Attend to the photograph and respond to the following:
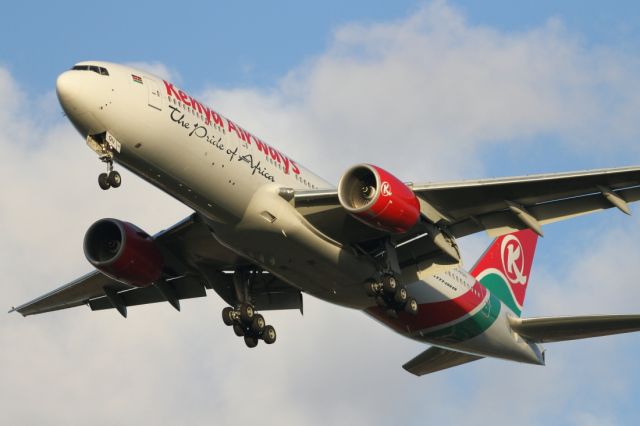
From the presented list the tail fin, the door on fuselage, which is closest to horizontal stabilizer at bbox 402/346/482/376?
the tail fin

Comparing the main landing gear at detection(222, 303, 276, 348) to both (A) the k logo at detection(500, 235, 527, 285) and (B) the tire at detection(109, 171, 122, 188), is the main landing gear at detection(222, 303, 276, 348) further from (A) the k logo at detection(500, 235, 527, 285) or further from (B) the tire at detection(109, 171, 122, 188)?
(A) the k logo at detection(500, 235, 527, 285)

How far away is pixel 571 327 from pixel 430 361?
5.34 metres

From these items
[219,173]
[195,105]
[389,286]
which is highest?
[195,105]

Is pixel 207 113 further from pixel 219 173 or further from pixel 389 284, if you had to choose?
pixel 389 284

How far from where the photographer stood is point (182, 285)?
40531mm

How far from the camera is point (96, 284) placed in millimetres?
40938

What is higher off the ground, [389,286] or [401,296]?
[389,286]

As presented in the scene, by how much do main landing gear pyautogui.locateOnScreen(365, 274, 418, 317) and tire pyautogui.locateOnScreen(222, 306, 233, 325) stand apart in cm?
490

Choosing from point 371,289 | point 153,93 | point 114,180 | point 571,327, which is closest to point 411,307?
point 371,289

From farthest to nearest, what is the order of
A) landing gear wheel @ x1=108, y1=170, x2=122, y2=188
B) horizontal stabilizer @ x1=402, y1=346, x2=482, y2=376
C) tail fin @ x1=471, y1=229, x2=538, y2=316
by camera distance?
tail fin @ x1=471, y1=229, x2=538, y2=316 → horizontal stabilizer @ x1=402, y1=346, x2=482, y2=376 → landing gear wheel @ x1=108, y1=170, x2=122, y2=188

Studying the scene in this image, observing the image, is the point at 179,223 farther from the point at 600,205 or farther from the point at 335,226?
the point at 600,205

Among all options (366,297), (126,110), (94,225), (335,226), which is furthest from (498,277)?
(126,110)

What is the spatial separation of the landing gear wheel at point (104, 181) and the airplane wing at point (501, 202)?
5.19m

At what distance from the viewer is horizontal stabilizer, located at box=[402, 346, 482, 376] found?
42.0 metres
